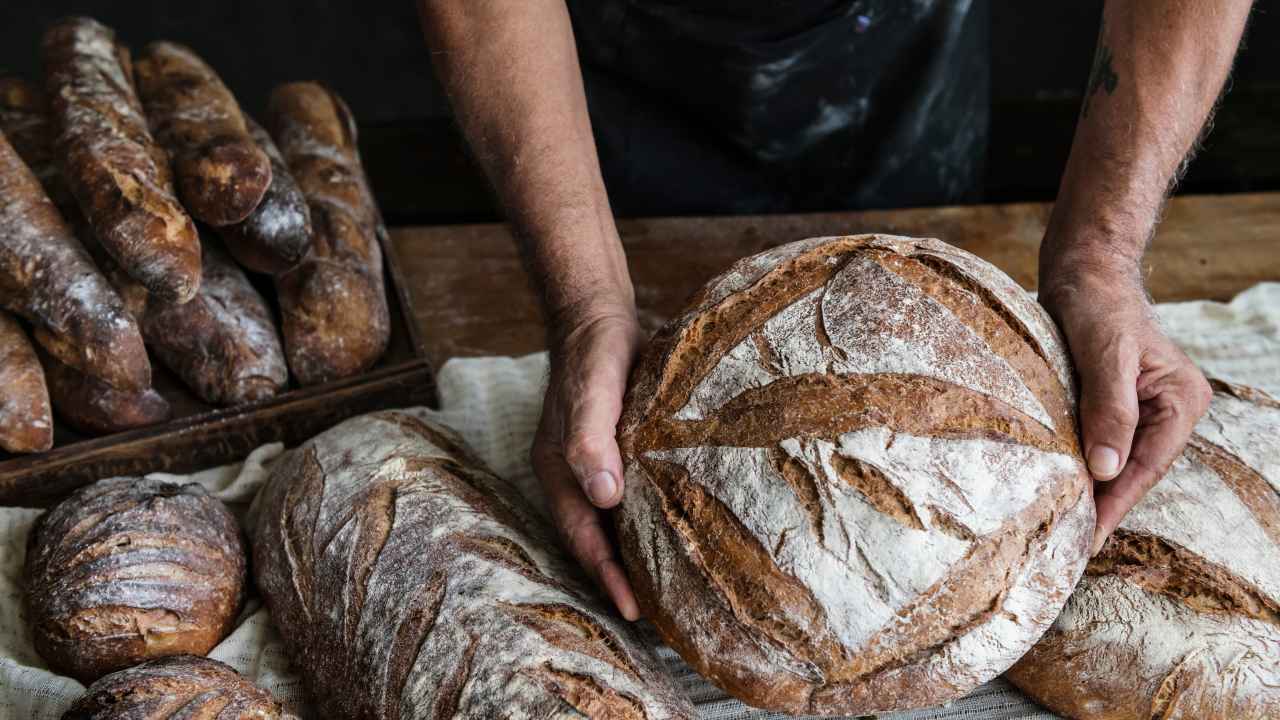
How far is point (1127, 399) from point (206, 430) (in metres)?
1.71

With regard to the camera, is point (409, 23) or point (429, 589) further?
point (409, 23)

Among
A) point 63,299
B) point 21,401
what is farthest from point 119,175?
point 21,401

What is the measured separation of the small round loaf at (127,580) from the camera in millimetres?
1578

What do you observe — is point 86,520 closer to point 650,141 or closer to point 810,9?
point 650,141

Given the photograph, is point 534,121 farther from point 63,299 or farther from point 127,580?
point 127,580

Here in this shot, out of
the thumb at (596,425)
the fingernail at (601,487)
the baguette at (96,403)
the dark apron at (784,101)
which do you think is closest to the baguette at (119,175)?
the baguette at (96,403)

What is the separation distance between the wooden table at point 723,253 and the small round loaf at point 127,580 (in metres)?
0.90

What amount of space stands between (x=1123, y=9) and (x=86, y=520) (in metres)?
2.01

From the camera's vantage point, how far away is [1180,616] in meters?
1.47

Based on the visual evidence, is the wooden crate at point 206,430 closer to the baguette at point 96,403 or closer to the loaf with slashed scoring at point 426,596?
the baguette at point 96,403

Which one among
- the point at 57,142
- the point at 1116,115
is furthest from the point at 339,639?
the point at 1116,115

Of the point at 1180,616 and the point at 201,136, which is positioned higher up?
the point at 201,136

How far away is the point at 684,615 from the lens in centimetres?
141

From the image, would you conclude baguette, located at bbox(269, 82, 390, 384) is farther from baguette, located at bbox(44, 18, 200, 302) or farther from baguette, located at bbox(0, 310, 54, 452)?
baguette, located at bbox(0, 310, 54, 452)
